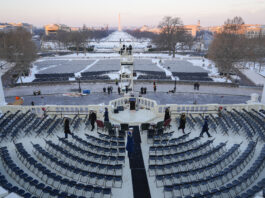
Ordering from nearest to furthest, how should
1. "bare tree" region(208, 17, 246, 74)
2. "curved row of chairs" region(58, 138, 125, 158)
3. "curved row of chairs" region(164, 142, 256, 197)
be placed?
1. "curved row of chairs" region(164, 142, 256, 197)
2. "curved row of chairs" region(58, 138, 125, 158)
3. "bare tree" region(208, 17, 246, 74)

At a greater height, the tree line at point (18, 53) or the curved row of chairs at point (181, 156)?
the tree line at point (18, 53)

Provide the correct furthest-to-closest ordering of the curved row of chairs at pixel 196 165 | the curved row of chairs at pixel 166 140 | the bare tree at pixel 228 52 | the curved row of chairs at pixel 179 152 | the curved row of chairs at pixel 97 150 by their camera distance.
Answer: the bare tree at pixel 228 52 < the curved row of chairs at pixel 166 140 < the curved row of chairs at pixel 97 150 < the curved row of chairs at pixel 179 152 < the curved row of chairs at pixel 196 165

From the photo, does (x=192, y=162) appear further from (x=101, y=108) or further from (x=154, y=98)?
(x=154, y=98)

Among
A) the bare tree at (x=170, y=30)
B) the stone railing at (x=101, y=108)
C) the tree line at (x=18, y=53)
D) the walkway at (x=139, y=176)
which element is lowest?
the walkway at (x=139, y=176)

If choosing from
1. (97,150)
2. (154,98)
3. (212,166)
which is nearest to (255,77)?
(154,98)

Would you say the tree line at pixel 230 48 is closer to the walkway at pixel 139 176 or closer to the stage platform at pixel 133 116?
the stage platform at pixel 133 116

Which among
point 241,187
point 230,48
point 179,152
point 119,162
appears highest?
point 230,48

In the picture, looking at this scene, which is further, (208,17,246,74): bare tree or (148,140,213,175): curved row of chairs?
(208,17,246,74): bare tree

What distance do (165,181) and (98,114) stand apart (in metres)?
9.24

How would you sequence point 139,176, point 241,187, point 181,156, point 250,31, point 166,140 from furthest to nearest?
1. point 250,31
2. point 166,140
3. point 181,156
4. point 139,176
5. point 241,187

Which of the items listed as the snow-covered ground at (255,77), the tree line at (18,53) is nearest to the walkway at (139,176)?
the snow-covered ground at (255,77)

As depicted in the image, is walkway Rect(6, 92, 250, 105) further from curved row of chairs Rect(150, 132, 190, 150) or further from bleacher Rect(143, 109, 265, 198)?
curved row of chairs Rect(150, 132, 190, 150)

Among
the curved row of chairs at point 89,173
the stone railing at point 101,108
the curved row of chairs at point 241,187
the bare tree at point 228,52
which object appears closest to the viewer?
the curved row of chairs at point 241,187

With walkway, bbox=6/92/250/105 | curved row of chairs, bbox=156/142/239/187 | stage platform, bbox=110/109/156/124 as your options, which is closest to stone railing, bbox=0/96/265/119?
stage platform, bbox=110/109/156/124
